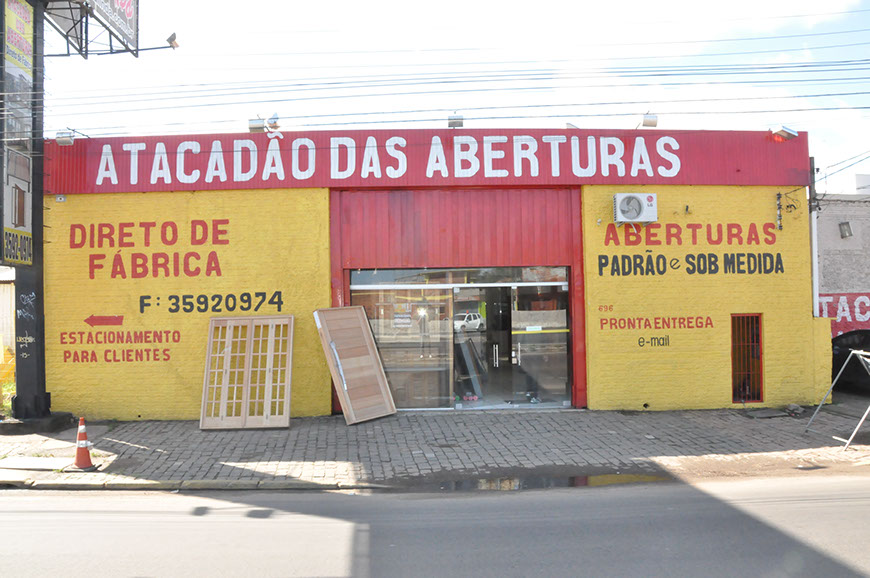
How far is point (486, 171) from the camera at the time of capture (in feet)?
36.6

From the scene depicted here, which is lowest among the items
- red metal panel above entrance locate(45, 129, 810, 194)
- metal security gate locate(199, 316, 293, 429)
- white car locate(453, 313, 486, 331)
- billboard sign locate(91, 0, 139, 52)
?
metal security gate locate(199, 316, 293, 429)

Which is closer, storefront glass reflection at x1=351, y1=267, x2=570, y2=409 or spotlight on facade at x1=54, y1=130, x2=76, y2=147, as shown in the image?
spotlight on facade at x1=54, y1=130, x2=76, y2=147

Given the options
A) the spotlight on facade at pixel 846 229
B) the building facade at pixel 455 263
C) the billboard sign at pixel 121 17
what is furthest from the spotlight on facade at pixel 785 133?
the billboard sign at pixel 121 17

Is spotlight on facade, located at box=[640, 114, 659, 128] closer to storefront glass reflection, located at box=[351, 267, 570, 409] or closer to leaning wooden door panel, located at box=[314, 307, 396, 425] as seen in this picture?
storefront glass reflection, located at box=[351, 267, 570, 409]

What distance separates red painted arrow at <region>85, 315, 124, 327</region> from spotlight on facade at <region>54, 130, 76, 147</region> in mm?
3297

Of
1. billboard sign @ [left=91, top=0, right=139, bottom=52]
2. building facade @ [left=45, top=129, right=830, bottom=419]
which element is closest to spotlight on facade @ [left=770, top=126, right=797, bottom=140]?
building facade @ [left=45, top=129, right=830, bottom=419]

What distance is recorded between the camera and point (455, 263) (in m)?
11.2

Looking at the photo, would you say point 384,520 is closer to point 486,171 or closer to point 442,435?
point 442,435

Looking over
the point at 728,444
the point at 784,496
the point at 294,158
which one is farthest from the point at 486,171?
the point at 784,496

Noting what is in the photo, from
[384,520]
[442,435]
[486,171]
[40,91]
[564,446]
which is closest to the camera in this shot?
[384,520]

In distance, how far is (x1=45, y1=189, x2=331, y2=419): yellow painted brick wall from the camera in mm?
10836

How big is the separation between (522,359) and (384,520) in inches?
246

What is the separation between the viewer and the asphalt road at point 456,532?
4613 millimetres

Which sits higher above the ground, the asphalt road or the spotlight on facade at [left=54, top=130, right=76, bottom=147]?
the spotlight on facade at [left=54, top=130, right=76, bottom=147]
